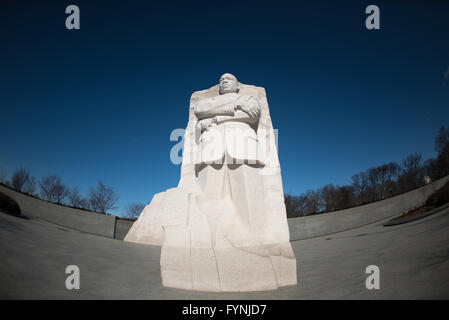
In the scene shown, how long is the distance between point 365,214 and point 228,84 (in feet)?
54.2

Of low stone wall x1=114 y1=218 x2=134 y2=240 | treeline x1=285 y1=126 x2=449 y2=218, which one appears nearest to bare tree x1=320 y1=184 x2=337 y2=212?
treeline x1=285 y1=126 x2=449 y2=218

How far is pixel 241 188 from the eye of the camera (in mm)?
3979

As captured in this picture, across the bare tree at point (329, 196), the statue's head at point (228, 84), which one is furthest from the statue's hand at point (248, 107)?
the bare tree at point (329, 196)

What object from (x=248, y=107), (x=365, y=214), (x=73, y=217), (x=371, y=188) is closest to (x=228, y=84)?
(x=248, y=107)

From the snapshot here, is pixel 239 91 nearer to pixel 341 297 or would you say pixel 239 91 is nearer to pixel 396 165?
pixel 341 297

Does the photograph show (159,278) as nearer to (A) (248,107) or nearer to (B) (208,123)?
(B) (208,123)

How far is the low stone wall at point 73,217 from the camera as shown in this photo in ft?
41.5

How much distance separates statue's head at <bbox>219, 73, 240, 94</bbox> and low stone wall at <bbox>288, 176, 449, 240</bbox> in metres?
15.4

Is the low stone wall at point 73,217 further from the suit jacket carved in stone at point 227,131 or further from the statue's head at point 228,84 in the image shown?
the statue's head at point 228,84

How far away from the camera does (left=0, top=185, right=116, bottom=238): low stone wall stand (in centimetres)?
1264

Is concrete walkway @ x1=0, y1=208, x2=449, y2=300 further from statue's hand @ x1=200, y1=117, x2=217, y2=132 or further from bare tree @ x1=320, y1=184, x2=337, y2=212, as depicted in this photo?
bare tree @ x1=320, y1=184, x2=337, y2=212

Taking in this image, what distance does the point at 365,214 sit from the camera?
1658cm
